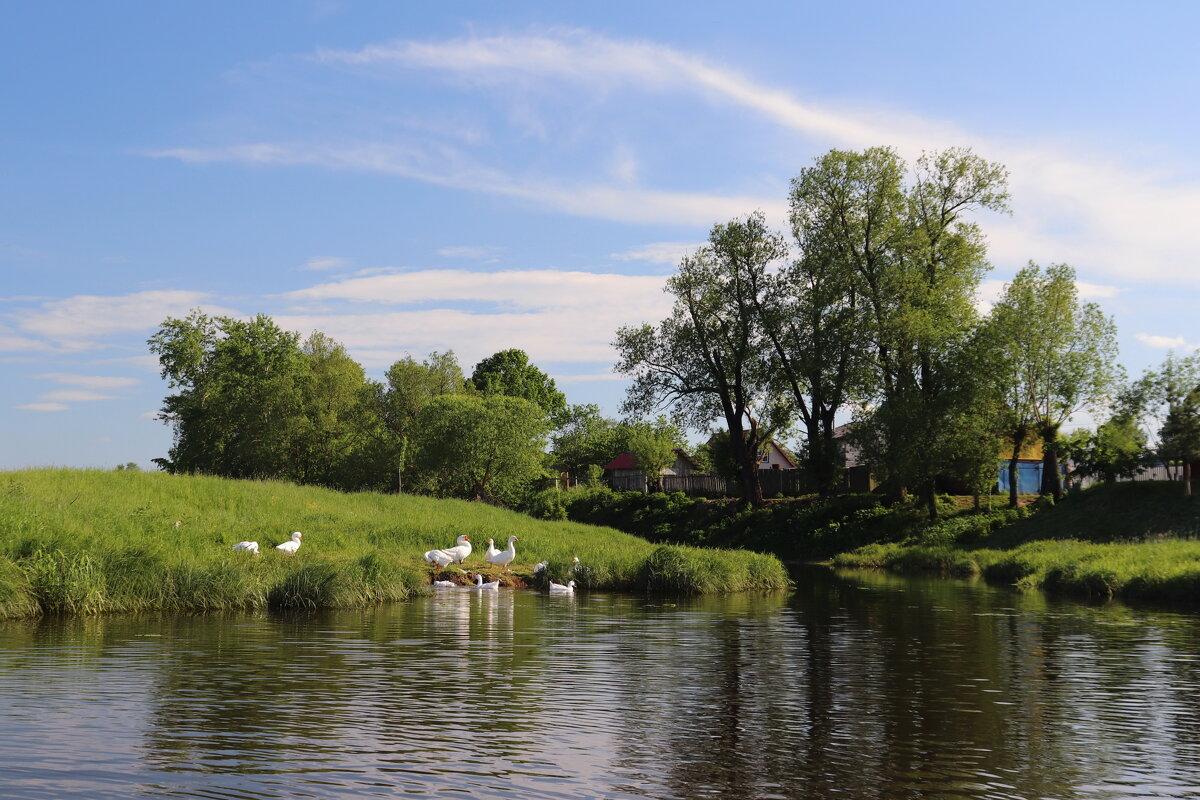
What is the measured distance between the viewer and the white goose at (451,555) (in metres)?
33.6

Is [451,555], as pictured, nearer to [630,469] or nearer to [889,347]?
[889,347]

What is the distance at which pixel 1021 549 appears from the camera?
48438 millimetres

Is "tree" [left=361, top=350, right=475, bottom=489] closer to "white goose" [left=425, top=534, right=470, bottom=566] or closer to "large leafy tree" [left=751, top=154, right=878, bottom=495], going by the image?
"large leafy tree" [left=751, top=154, right=878, bottom=495]

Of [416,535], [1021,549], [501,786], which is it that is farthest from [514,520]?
[501,786]

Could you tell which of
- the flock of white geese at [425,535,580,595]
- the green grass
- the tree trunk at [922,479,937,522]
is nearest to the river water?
the flock of white geese at [425,535,580,595]

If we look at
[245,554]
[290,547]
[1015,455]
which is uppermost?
[1015,455]

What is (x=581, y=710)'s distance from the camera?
13.6m

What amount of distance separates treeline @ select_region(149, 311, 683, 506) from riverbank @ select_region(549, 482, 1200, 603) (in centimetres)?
991

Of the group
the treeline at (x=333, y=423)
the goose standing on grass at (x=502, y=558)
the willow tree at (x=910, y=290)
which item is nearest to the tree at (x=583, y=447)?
the treeline at (x=333, y=423)

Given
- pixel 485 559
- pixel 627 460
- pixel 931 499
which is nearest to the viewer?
pixel 485 559

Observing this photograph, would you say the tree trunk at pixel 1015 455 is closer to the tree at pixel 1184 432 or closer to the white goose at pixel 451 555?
the tree at pixel 1184 432

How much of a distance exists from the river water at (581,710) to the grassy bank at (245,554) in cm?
139

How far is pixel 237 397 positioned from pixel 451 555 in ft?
204

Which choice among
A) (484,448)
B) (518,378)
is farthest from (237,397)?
(518,378)
